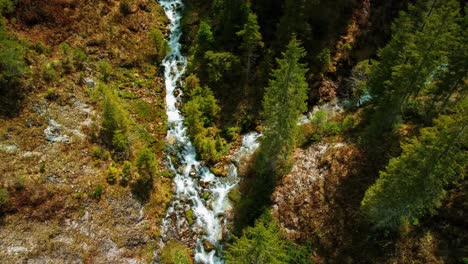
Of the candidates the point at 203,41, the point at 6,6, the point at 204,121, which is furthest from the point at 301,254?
the point at 6,6

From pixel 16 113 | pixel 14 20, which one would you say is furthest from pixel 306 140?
pixel 14 20

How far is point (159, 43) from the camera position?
40.8m

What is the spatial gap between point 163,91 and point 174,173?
32.8 feet

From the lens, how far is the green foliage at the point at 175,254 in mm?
30422

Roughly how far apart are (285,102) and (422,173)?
10.8 metres

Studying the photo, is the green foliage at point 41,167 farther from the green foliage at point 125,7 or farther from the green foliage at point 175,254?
the green foliage at point 125,7

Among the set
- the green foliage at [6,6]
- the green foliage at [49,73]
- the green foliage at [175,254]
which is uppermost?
the green foliage at [6,6]

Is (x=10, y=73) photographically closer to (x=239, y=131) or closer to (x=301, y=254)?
(x=239, y=131)

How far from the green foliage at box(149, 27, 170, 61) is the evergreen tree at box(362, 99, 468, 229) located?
27.4 meters

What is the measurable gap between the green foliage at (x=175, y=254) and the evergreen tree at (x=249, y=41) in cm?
1790

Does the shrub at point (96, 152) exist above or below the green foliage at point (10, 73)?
below

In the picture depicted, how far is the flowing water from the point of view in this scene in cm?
3222

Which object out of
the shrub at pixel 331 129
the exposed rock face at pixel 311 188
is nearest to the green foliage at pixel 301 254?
the exposed rock face at pixel 311 188

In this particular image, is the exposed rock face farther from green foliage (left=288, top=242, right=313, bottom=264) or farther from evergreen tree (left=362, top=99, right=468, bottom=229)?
evergreen tree (left=362, top=99, right=468, bottom=229)
